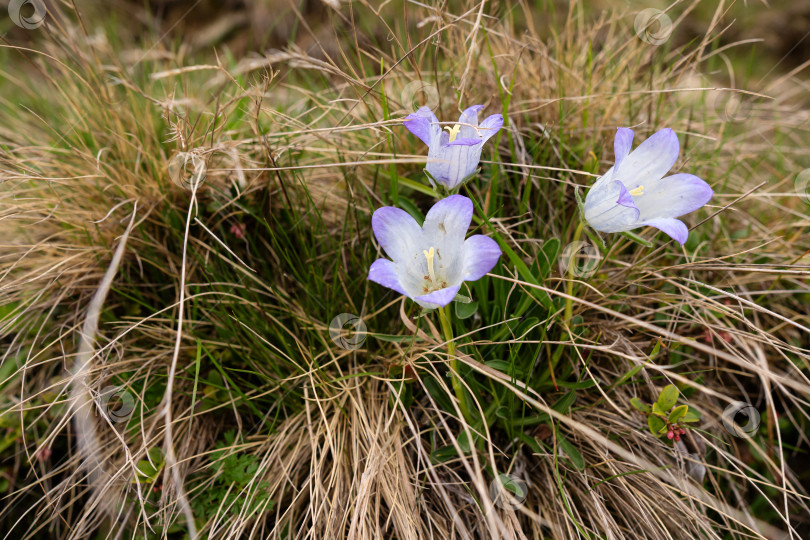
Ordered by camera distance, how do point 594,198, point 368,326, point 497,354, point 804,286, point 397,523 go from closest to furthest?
point 594,198 < point 397,523 < point 497,354 < point 368,326 < point 804,286

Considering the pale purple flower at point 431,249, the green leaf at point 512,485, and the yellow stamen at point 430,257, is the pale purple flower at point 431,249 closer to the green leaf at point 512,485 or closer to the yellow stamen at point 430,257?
the yellow stamen at point 430,257

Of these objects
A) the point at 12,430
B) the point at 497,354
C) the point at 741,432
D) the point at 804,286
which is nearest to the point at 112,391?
the point at 12,430

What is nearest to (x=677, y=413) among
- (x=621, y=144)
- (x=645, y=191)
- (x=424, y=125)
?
(x=645, y=191)

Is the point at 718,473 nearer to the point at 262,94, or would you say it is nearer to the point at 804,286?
the point at 804,286

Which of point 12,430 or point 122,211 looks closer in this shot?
point 12,430

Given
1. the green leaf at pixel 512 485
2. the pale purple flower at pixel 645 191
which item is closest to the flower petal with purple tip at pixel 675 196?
the pale purple flower at pixel 645 191

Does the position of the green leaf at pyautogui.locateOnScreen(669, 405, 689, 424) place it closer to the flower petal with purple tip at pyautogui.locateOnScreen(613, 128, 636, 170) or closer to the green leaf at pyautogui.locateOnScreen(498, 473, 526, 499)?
the green leaf at pyautogui.locateOnScreen(498, 473, 526, 499)

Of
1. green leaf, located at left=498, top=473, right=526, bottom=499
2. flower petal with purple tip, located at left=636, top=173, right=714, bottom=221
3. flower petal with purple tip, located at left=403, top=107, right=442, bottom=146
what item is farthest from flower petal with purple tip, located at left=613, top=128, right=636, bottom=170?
green leaf, located at left=498, top=473, right=526, bottom=499
